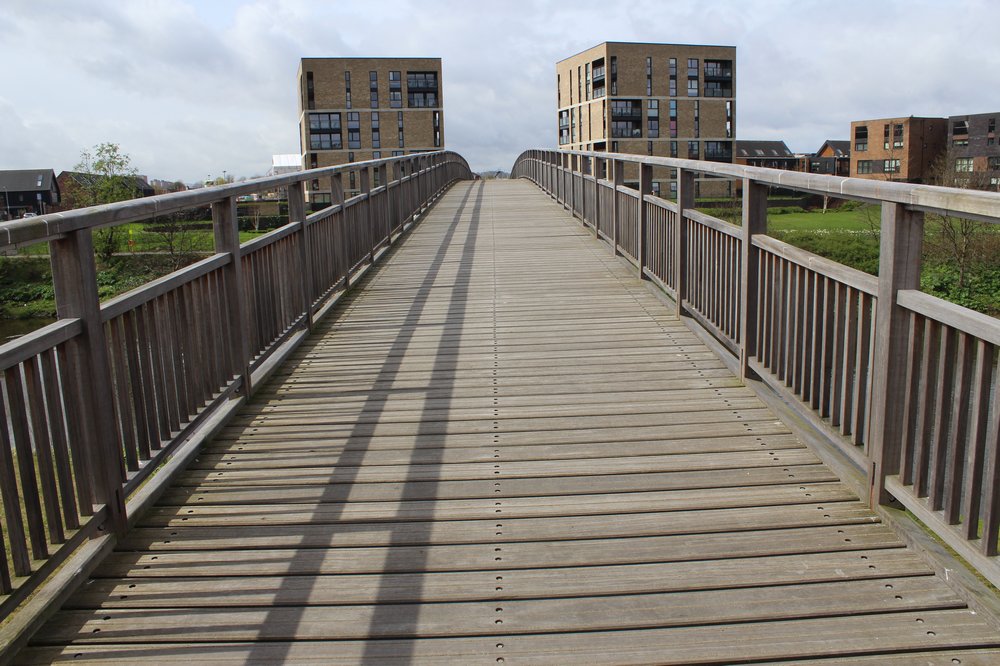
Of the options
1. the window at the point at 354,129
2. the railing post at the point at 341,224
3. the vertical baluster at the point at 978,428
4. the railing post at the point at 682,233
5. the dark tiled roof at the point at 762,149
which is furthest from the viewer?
the dark tiled roof at the point at 762,149

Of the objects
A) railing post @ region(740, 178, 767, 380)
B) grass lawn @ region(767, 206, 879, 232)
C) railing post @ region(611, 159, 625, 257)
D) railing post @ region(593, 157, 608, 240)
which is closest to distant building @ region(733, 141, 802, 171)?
grass lawn @ region(767, 206, 879, 232)

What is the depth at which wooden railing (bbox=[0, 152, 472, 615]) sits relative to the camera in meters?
2.71

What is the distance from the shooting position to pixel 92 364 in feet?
10.2

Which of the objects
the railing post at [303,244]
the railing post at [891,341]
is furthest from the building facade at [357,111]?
the railing post at [891,341]

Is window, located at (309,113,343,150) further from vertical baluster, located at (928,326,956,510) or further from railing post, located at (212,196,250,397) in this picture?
vertical baluster, located at (928,326,956,510)

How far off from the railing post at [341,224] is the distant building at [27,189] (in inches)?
4001

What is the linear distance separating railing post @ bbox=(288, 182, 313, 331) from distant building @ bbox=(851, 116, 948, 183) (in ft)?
264

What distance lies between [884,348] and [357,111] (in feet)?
259

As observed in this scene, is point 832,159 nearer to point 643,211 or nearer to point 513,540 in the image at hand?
point 643,211

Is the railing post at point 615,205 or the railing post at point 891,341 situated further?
the railing post at point 615,205

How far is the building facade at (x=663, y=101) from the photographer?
75.9 m

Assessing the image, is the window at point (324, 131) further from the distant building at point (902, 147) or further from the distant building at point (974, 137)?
the distant building at point (974, 137)

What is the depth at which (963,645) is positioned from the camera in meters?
2.47

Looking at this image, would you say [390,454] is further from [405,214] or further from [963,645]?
[405,214]
